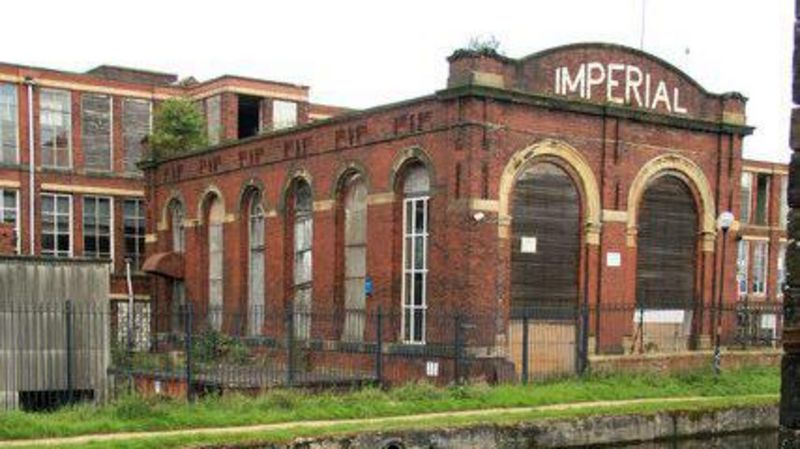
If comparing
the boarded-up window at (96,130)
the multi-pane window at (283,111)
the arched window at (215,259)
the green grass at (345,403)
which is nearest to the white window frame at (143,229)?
the boarded-up window at (96,130)

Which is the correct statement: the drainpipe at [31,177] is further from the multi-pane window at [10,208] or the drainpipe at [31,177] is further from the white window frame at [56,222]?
the multi-pane window at [10,208]

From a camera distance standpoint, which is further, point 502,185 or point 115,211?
point 115,211

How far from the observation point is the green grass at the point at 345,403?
13508 millimetres

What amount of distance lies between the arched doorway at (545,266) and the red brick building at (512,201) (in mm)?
39

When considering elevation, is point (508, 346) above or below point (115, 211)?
below

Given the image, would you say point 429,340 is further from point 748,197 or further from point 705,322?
point 748,197

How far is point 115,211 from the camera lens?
123 ft

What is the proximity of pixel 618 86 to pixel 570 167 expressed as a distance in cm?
251

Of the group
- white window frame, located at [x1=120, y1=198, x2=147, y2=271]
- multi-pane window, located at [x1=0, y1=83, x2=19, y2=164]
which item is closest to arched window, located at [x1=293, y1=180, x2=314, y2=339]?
white window frame, located at [x1=120, y1=198, x2=147, y2=271]

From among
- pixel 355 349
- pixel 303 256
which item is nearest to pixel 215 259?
pixel 303 256

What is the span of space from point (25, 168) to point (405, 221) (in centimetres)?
2019

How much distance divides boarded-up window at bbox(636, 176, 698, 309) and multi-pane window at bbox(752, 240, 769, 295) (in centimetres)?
3066

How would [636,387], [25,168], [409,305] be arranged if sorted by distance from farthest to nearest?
1. [25,168]
2. [409,305]
3. [636,387]

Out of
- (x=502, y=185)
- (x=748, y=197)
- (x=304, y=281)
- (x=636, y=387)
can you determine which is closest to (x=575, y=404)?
(x=636, y=387)
